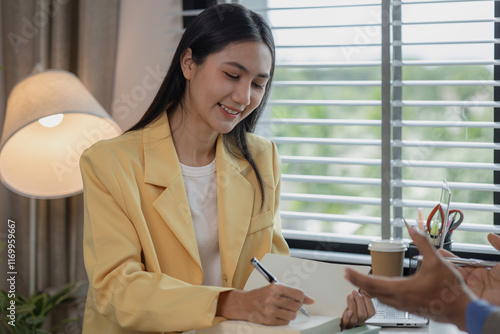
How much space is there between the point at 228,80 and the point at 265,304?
2.04 feet

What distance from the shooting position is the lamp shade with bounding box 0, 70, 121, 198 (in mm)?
1956

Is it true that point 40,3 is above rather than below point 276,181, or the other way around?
above

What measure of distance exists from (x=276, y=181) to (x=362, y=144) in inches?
15.2

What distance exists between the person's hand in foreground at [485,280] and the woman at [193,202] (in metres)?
0.23

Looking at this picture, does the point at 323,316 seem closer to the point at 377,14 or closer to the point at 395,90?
the point at 395,90

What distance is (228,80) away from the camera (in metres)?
1.58

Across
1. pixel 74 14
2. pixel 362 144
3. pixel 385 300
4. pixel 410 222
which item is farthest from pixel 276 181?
pixel 74 14

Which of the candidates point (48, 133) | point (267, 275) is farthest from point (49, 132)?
point (267, 275)

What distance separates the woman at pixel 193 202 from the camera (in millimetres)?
1334

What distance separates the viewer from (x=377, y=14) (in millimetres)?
2029

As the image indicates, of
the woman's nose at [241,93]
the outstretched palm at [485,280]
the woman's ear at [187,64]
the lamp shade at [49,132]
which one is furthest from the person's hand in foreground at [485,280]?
the lamp shade at [49,132]

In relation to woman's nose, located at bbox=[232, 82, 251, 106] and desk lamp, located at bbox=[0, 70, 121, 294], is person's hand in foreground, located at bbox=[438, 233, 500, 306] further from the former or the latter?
desk lamp, located at bbox=[0, 70, 121, 294]

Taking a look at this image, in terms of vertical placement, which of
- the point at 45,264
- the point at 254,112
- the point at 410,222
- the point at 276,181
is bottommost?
the point at 45,264

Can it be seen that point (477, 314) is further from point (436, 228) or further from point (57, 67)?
point (57, 67)
